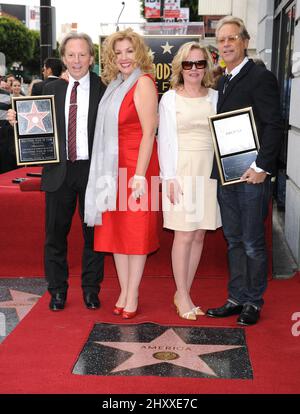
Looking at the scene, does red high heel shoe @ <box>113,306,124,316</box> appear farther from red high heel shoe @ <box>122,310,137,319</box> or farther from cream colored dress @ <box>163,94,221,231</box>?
cream colored dress @ <box>163,94,221,231</box>

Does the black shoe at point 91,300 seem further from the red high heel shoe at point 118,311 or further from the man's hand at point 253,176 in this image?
the man's hand at point 253,176

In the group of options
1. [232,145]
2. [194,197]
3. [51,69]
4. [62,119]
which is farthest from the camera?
[51,69]

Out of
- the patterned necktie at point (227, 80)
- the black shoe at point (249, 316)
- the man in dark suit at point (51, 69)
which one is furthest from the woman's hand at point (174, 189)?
the man in dark suit at point (51, 69)

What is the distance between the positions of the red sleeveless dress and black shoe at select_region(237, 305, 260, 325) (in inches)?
31.7

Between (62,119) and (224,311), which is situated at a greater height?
(62,119)

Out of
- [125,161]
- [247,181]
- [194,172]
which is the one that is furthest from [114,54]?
[247,181]

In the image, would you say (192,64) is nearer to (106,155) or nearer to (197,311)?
(106,155)

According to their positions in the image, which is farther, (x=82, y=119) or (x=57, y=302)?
(x=57, y=302)

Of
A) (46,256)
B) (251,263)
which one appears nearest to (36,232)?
(46,256)

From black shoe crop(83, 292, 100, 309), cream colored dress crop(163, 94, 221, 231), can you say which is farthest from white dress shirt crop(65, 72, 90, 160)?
black shoe crop(83, 292, 100, 309)

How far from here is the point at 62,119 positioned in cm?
441

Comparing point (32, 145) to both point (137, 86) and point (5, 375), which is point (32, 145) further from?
point (5, 375)

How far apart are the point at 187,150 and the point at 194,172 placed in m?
0.16

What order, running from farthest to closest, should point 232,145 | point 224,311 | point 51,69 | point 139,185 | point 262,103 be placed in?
point 51,69 → point 224,311 → point 139,185 → point 232,145 → point 262,103
